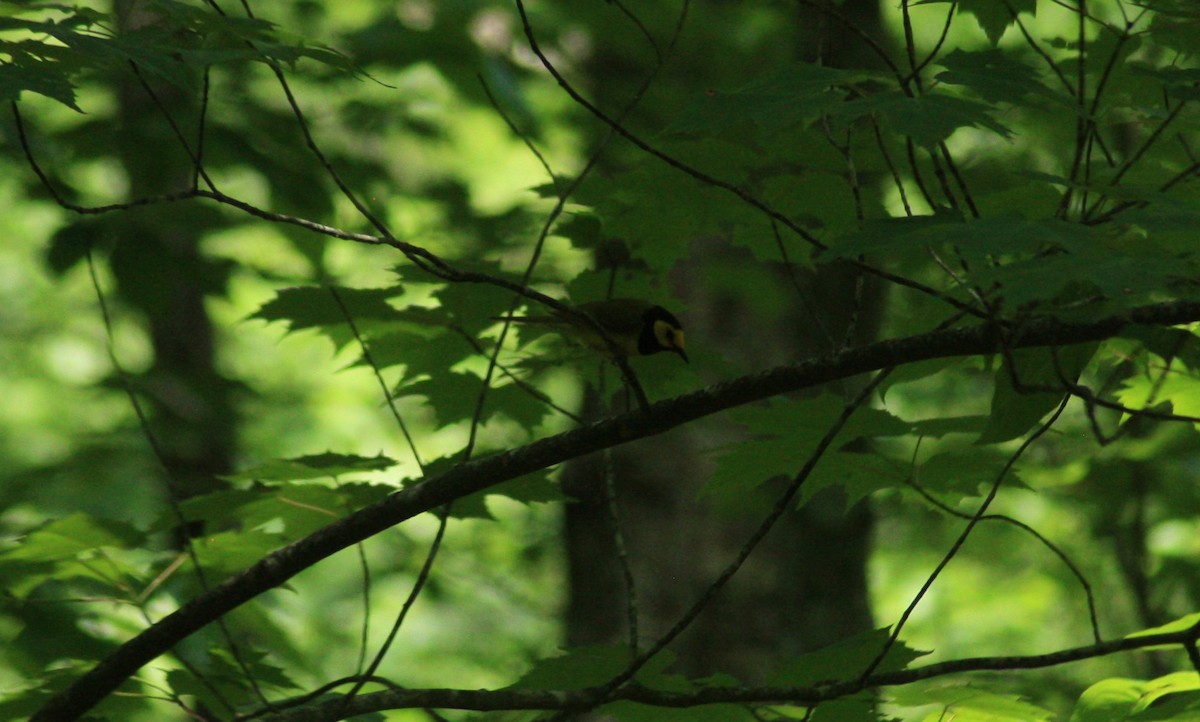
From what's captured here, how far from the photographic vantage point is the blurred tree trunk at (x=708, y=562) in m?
5.94

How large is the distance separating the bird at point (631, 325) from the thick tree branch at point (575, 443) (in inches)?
32.8

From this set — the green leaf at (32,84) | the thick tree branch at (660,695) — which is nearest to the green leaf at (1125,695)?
the thick tree branch at (660,695)

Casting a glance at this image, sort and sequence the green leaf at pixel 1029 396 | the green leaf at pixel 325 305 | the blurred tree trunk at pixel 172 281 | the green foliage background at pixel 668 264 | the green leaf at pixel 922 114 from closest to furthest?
1. the green leaf at pixel 922 114
2. the green foliage background at pixel 668 264
3. the green leaf at pixel 1029 396
4. the green leaf at pixel 325 305
5. the blurred tree trunk at pixel 172 281

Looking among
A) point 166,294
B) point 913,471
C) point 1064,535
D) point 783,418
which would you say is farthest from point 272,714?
point 1064,535

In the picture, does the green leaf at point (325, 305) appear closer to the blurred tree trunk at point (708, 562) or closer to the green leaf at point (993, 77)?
the green leaf at point (993, 77)

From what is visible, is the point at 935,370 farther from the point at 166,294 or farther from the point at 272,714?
the point at 166,294

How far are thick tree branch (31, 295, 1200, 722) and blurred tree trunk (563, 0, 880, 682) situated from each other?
3.55m

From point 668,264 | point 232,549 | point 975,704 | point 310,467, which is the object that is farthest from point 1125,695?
point 232,549

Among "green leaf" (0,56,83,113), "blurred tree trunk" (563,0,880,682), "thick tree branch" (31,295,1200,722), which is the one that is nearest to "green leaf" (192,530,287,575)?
"thick tree branch" (31,295,1200,722)

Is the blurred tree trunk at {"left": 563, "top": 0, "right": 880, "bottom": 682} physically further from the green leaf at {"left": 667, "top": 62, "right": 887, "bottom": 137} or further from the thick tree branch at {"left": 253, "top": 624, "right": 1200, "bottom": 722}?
the green leaf at {"left": 667, "top": 62, "right": 887, "bottom": 137}

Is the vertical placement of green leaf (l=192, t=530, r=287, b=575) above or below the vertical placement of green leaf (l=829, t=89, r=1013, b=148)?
below

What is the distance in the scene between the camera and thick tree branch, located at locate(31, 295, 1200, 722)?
2.01m

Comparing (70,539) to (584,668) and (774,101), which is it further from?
(774,101)

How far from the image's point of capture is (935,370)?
2.59m
